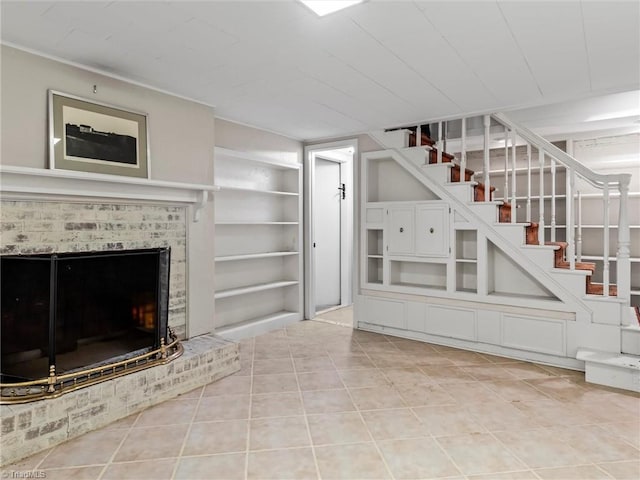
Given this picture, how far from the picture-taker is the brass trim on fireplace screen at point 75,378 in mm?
2305

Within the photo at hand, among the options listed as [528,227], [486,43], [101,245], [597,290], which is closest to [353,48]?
[486,43]

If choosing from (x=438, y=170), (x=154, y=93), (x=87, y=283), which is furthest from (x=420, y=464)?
(x=154, y=93)

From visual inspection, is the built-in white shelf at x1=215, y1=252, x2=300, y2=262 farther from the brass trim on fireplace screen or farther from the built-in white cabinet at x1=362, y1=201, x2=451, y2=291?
the brass trim on fireplace screen

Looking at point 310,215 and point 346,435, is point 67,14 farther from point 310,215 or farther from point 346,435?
point 310,215

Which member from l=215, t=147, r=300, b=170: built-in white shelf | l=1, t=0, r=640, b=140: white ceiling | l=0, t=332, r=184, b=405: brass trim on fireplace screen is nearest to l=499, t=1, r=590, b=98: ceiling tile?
l=1, t=0, r=640, b=140: white ceiling

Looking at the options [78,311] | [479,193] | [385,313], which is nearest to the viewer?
[78,311]

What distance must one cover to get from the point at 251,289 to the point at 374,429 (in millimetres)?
2456

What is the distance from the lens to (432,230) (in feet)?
14.3

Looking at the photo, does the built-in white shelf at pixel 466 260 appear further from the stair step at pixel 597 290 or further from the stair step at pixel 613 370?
the stair step at pixel 613 370

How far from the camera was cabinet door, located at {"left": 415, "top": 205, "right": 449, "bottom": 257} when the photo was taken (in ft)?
14.0

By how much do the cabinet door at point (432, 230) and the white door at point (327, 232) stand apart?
1886 millimetres

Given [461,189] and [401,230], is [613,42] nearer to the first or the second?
[461,189]

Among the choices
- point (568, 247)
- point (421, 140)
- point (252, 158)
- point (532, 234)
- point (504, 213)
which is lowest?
point (568, 247)

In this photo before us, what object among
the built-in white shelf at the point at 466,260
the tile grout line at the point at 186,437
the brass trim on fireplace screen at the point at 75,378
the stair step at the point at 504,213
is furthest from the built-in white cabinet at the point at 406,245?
the brass trim on fireplace screen at the point at 75,378
